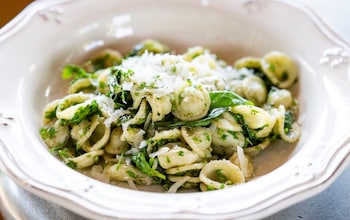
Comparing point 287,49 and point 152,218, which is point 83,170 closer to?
point 152,218

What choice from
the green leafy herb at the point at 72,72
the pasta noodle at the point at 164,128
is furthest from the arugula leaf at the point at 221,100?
the green leafy herb at the point at 72,72

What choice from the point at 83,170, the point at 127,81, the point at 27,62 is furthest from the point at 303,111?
the point at 27,62

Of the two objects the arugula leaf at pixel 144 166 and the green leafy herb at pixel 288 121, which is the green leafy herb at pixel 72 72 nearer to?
the arugula leaf at pixel 144 166

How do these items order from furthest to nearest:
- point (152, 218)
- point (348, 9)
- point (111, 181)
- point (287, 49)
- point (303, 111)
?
1. point (348, 9)
2. point (287, 49)
3. point (303, 111)
4. point (111, 181)
5. point (152, 218)

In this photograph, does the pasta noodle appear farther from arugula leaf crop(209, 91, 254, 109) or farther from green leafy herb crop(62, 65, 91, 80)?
green leafy herb crop(62, 65, 91, 80)

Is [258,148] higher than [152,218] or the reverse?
the reverse

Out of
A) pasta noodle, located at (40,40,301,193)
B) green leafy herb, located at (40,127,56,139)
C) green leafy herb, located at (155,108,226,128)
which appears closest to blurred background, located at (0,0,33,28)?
pasta noodle, located at (40,40,301,193)
